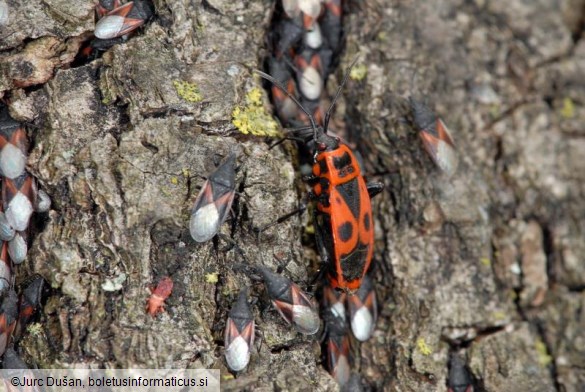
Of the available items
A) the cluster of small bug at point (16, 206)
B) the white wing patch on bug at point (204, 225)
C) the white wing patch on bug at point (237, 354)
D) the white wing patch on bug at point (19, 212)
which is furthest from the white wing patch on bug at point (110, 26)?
the white wing patch on bug at point (237, 354)

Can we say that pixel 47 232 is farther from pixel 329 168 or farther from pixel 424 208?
pixel 424 208

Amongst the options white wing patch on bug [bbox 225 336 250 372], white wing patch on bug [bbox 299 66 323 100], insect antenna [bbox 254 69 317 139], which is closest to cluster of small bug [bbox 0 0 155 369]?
white wing patch on bug [bbox 225 336 250 372]

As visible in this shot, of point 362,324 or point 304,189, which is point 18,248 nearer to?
point 304,189

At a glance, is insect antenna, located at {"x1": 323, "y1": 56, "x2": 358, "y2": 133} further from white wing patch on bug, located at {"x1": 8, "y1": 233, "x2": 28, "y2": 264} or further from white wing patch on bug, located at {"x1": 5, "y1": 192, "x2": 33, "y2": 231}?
white wing patch on bug, located at {"x1": 8, "y1": 233, "x2": 28, "y2": 264}

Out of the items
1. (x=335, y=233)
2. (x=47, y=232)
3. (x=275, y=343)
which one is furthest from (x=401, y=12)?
(x=47, y=232)

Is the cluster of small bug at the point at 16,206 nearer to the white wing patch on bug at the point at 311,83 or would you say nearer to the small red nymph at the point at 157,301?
Answer: the small red nymph at the point at 157,301
